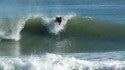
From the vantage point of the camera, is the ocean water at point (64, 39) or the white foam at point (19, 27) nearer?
the ocean water at point (64, 39)

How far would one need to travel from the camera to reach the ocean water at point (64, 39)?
1950cm

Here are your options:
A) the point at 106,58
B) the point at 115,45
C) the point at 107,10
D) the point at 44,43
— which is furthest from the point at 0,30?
the point at 107,10

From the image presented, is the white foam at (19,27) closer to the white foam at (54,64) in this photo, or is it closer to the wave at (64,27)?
the wave at (64,27)

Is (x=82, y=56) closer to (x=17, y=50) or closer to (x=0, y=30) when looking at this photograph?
(x=17, y=50)

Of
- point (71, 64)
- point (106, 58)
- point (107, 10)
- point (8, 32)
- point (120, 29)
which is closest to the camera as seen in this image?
point (71, 64)

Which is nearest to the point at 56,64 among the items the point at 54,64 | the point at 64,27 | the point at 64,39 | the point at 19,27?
the point at 54,64

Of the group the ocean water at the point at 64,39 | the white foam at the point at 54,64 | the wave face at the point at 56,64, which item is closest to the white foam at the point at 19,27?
the ocean water at the point at 64,39

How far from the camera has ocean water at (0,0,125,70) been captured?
768 inches

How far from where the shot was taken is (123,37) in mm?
26953

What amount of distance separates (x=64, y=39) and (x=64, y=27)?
6.76ft

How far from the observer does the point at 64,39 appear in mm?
25859

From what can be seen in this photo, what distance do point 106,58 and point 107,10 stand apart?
47.3 feet

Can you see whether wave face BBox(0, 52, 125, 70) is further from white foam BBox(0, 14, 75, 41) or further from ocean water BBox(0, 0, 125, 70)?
white foam BBox(0, 14, 75, 41)

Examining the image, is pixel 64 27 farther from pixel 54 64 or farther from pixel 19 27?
pixel 54 64
